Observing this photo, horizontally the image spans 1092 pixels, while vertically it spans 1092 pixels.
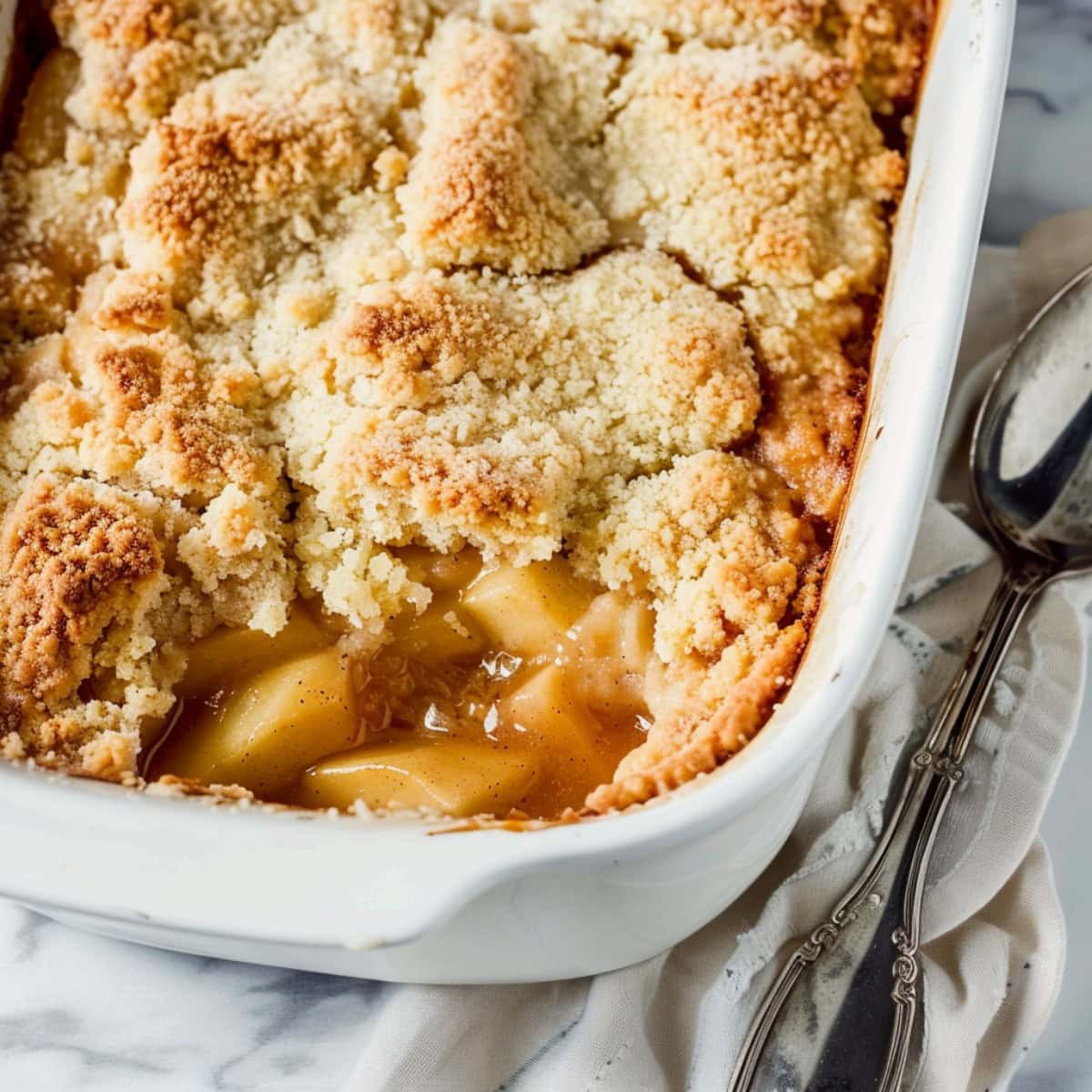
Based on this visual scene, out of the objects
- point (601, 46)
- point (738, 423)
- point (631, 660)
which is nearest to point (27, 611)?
point (631, 660)

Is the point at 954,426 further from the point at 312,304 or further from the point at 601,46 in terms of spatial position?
the point at 312,304

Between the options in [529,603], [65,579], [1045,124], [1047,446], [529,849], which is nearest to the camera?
[529,849]

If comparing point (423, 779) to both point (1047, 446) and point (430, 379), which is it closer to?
point (430, 379)

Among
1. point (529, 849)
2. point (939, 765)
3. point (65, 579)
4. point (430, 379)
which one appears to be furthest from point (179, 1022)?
point (939, 765)

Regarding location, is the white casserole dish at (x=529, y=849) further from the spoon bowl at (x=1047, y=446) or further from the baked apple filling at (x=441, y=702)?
the spoon bowl at (x=1047, y=446)

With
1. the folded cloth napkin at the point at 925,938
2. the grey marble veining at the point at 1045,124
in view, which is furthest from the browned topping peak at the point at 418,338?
the grey marble veining at the point at 1045,124

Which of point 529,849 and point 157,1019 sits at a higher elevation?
point 529,849

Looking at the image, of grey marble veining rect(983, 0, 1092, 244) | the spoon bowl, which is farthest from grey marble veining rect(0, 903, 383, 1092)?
grey marble veining rect(983, 0, 1092, 244)
